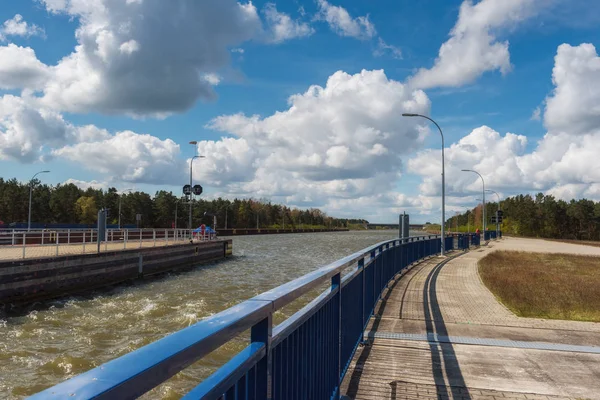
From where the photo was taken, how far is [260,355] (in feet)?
6.81

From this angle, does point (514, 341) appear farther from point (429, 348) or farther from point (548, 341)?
point (429, 348)

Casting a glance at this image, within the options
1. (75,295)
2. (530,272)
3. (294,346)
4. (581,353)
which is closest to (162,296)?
(75,295)

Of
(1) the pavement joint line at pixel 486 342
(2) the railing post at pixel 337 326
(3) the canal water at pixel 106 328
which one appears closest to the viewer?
(2) the railing post at pixel 337 326

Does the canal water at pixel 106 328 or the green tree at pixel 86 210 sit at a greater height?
the green tree at pixel 86 210

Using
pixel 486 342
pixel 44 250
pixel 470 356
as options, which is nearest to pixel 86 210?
pixel 44 250

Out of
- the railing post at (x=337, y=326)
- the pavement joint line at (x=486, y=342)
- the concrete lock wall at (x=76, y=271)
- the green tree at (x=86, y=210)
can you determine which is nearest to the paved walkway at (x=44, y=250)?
the concrete lock wall at (x=76, y=271)

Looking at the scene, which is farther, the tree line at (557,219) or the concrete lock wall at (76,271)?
the tree line at (557,219)

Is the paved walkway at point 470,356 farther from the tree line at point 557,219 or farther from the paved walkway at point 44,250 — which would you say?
the tree line at point 557,219

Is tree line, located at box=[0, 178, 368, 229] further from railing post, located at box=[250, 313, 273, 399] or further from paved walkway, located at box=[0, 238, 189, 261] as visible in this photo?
railing post, located at box=[250, 313, 273, 399]

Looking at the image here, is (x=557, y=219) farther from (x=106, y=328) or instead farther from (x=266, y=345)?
(x=266, y=345)

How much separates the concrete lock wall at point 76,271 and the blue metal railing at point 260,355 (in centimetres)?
1608

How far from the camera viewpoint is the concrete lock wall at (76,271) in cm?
1686

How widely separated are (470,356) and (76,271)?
1885 cm

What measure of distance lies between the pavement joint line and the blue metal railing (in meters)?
2.03
